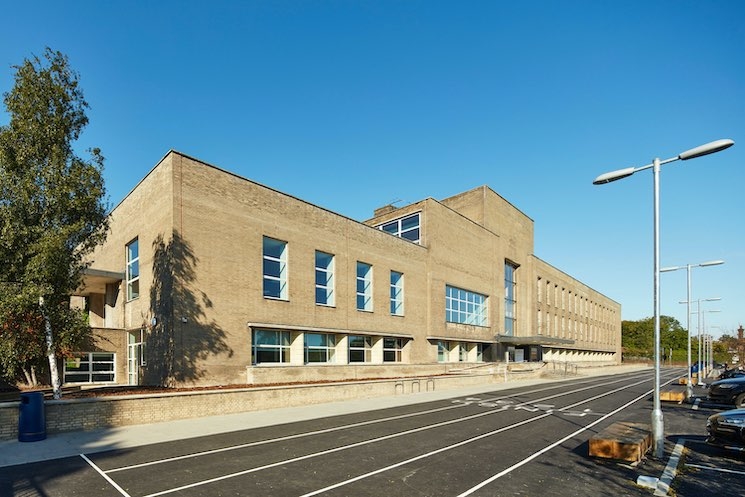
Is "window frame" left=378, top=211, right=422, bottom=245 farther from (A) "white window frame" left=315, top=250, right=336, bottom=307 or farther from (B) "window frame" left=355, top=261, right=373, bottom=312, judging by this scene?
(A) "white window frame" left=315, top=250, right=336, bottom=307

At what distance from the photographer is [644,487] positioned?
8500 mm

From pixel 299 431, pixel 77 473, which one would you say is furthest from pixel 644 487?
pixel 77 473

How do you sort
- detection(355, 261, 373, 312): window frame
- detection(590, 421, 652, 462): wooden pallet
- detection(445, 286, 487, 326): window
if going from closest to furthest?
detection(590, 421, 652, 462): wooden pallet
detection(355, 261, 373, 312): window frame
detection(445, 286, 487, 326): window

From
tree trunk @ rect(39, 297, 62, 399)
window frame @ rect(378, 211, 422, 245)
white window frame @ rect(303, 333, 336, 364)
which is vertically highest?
window frame @ rect(378, 211, 422, 245)

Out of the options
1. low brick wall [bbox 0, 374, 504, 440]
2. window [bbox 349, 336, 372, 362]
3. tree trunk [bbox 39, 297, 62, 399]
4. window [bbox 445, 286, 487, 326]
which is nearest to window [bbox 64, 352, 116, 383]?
tree trunk [bbox 39, 297, 62, 399]

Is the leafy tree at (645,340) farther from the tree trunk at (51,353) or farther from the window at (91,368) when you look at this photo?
the tree trunk at (51,353)

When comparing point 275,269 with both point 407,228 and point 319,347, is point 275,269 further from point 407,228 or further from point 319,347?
point 407,228

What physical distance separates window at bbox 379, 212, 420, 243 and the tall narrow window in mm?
16316

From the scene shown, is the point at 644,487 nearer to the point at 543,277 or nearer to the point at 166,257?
the point at 166,257

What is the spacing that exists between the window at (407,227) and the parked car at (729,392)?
21571 millimetres

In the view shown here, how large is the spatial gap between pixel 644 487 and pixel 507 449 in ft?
12.2

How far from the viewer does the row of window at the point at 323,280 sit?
24141 mm

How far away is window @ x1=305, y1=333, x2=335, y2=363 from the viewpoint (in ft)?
84.6

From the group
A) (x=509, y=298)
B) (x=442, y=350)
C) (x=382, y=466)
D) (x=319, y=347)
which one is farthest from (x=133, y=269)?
(x=509, y=298)
